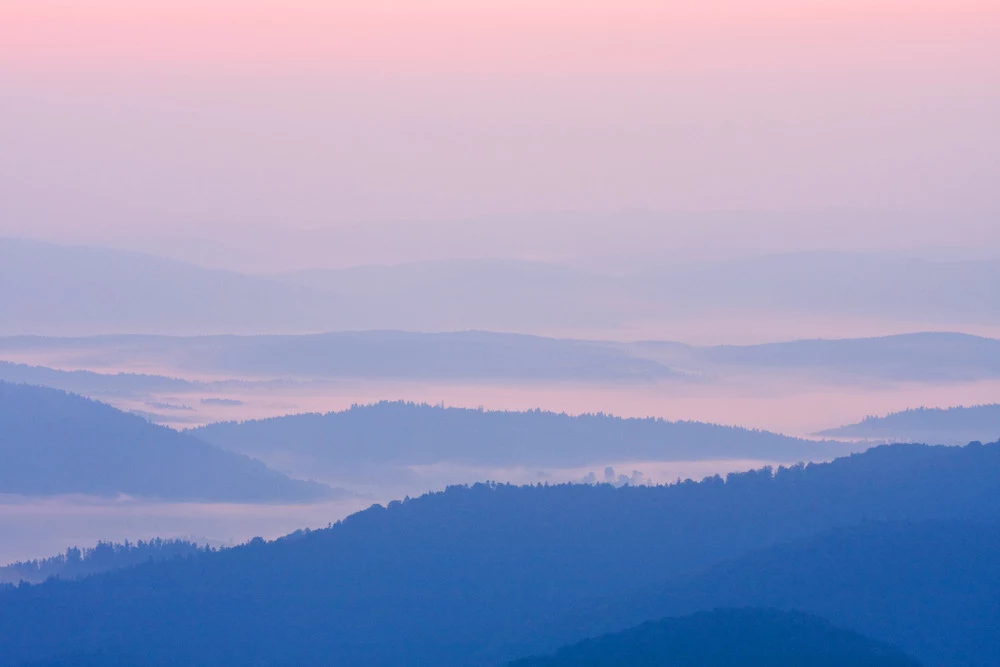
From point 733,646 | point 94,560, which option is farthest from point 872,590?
point 94,560

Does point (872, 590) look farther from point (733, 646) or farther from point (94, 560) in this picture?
point (94, 560)

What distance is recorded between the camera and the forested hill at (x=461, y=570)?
103m

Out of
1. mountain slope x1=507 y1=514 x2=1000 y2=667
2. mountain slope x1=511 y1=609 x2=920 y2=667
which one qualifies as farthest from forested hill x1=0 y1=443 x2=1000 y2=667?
mountain slope x1=511 y1=609 x2=920 y2=667

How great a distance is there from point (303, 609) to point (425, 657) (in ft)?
51.9

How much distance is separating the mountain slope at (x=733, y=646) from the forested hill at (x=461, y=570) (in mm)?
19337

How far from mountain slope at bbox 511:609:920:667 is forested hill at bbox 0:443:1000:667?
761 inches

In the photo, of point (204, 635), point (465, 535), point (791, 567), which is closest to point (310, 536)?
point (465, 535)

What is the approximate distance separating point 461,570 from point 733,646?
148ft

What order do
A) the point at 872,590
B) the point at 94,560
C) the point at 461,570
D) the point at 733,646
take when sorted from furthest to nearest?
the point at 94,560 < the point at 461,570 < the point at 872,590 < the point at 733,646

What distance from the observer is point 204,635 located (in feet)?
361

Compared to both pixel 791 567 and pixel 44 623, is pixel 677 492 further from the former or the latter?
pixel 44 623

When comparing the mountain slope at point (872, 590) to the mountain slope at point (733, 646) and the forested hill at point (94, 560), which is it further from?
the forested hill at point (94, 560)

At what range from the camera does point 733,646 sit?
71.3 meters

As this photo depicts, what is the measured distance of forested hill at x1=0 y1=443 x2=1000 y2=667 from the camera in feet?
337
